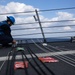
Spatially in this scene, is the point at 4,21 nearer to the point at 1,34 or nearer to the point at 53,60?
the point at 1,34

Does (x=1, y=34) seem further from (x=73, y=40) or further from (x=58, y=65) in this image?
(x=58, y=65)

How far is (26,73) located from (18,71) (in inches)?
9.0

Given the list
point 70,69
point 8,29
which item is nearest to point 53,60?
point 70,69

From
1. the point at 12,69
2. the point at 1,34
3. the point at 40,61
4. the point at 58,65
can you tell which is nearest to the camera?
the point at 12,69

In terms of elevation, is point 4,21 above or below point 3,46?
above

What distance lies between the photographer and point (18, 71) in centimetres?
443

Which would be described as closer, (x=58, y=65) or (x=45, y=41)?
(x=58, y=65)

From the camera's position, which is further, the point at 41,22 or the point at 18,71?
the point at 41,22

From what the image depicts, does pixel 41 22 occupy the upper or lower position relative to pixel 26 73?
upper

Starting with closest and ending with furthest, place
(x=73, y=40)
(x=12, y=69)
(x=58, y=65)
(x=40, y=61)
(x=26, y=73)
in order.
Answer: (x=26, y=73)
(x=12, y=69)
(x=58, y=65)
(x=40, y=61)
(x=73, y=40)

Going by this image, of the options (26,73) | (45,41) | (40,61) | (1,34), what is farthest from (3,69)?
(45,41)

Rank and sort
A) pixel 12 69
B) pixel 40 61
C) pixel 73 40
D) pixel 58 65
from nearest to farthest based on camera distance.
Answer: pixel 12 69 < pixel 58 65 < pixel 40 61 < pixel 73 40

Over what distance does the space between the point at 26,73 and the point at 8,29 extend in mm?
4415

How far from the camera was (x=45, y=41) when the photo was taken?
31.5 feet
